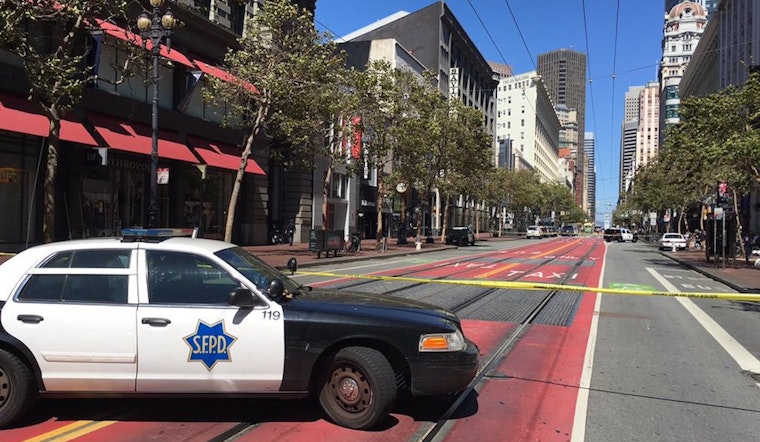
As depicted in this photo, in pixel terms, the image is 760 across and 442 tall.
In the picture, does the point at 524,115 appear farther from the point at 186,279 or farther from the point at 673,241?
the point at 186,279

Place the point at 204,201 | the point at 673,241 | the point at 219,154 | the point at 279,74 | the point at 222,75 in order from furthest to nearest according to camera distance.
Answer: the point at 673,241 → the point at 204,201 → the point at 219,154 → the point at 222,75 → the point at 279,74

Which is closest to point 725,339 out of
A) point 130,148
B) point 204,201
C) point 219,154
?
point 130,148

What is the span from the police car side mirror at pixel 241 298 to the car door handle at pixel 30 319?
1.46m

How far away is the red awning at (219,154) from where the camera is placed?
1010 inches

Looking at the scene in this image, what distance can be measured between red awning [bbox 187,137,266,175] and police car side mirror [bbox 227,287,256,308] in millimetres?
22119

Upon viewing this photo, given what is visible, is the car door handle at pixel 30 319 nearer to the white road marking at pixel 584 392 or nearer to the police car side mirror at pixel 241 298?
the police car side mirror at pixel 241 298

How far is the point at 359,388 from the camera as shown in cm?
441

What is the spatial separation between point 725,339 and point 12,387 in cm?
935

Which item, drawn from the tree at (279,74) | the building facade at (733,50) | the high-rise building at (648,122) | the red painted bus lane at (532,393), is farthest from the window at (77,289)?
the high-rise building at (648,122)

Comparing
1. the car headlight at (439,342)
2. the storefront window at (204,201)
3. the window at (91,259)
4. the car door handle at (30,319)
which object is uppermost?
the storefront window at (204,201)

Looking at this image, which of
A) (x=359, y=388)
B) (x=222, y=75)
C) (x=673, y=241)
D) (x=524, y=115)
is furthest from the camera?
(x=524, y=115)

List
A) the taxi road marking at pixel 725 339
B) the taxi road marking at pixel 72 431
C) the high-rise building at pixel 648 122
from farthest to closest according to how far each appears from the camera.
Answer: the high-rise building at pixel 648 122 < the taxi road marking at pixel 725 339 < the taxi road marking at pixel 72 431

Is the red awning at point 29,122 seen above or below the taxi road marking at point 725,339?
above

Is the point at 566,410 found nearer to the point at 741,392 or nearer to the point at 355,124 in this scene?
the point at 741,392
